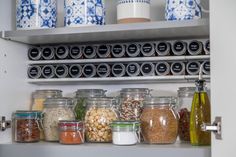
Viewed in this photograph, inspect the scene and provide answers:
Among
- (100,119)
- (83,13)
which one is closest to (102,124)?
(100,119)

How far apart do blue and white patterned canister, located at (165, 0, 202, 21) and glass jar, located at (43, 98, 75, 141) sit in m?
0.47

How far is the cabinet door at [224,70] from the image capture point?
1177 mm

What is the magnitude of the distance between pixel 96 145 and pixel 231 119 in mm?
451

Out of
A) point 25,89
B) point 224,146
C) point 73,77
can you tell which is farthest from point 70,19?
point 224,146

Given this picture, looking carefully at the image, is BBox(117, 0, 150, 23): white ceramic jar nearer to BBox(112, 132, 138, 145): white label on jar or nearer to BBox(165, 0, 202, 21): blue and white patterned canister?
BBox(165, 0, 202, 21): blue and white patterned canister

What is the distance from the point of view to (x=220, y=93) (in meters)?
1.20

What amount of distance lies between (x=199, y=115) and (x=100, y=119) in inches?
13.0

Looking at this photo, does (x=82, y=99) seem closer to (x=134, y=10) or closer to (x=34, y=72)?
(x=34, y=72)

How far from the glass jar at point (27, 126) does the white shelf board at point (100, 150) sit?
0.05 metres

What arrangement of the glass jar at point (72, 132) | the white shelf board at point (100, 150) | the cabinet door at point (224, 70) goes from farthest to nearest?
the glass jar at point (72, 132) → the white shelf board at point (100, 150) → the cabinet door at point (224, 70)

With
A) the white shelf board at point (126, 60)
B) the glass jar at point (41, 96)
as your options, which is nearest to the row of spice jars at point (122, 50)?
the white shelf board at point (126, 60)

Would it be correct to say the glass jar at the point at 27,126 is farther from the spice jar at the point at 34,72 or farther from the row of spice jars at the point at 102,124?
the spice jar at the point at 34,72

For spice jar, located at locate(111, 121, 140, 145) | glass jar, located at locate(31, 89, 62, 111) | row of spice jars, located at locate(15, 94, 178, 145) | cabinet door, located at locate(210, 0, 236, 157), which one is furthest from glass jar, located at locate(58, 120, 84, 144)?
cabinet door, located at locate(210, 0, 236, 157)

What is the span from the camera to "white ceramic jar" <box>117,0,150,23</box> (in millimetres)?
1431
